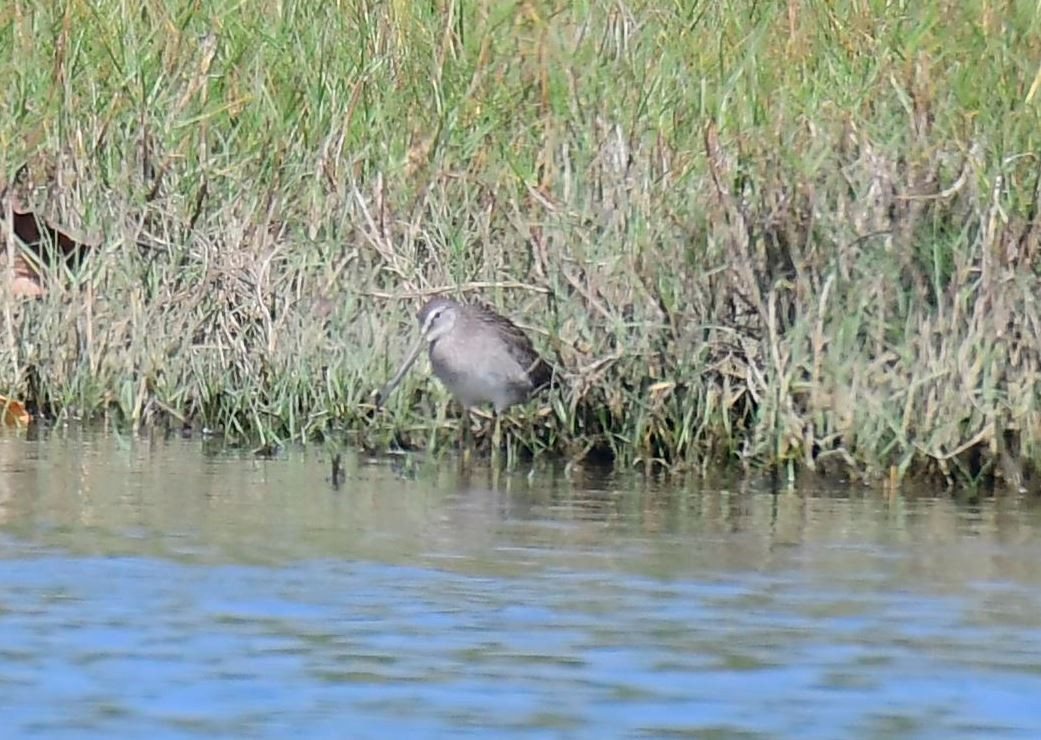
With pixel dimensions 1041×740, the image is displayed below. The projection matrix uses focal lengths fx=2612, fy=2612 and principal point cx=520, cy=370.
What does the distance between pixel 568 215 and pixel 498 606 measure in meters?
2.53

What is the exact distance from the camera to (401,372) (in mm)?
7832

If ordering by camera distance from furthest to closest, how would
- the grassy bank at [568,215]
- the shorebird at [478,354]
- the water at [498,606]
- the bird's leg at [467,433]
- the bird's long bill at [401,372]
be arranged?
the bird's leg at [467,433] < the bird's long bill at [401,372] < the shorebird at [478,354] < the grassy bank at [568,215] < the water at [498,606]

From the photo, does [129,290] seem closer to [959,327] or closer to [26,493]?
[26,493]

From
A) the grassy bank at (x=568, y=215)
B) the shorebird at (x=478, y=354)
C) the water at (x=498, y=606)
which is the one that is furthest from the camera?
the shorebird at (x=478, y=354)

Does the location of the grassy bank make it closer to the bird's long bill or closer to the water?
the bird's long bill

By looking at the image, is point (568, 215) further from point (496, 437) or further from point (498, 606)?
point (498, 606)

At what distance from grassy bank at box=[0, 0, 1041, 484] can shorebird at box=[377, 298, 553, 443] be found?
0.32 feet

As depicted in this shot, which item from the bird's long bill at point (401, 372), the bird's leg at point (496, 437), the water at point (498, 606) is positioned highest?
the bird's long bill at point (401, 372)

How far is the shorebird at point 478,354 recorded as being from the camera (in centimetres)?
754

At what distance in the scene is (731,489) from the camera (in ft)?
23.6

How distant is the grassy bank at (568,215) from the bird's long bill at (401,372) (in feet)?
0.28

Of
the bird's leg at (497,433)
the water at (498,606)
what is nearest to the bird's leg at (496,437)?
the bird's leg at (497,433)

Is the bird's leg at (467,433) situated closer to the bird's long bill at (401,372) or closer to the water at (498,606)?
the bird's long bill at (401,372)

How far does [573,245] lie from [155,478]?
1.43 metres
